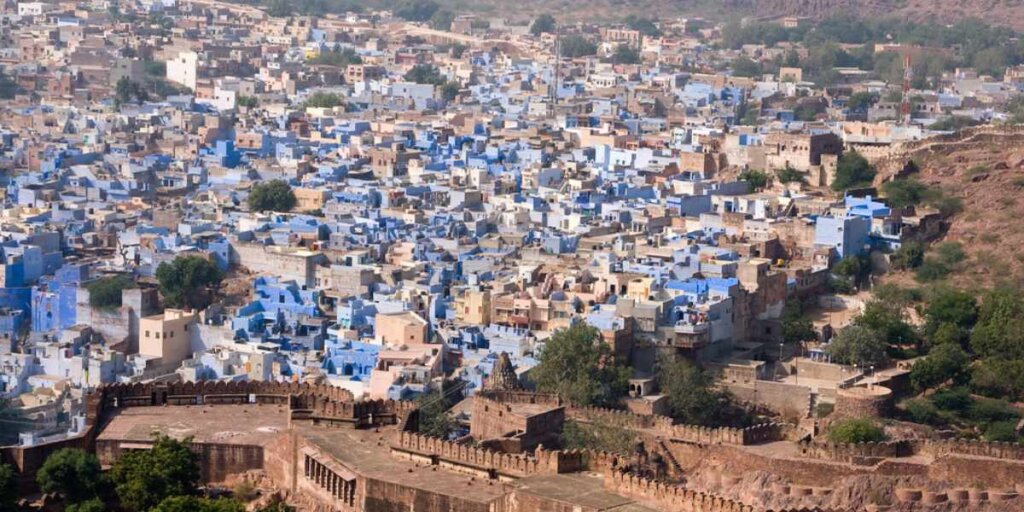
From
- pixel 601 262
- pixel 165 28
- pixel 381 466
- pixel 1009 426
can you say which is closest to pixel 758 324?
pixel 601 262

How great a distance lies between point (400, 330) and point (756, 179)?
12312 mm

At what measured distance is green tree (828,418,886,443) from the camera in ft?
75.5

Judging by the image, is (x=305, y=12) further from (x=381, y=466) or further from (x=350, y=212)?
(x=381, y=466)

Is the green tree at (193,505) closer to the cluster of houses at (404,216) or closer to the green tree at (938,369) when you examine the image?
the cluster of houses at (404,216)

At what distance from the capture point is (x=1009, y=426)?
25.3 metres

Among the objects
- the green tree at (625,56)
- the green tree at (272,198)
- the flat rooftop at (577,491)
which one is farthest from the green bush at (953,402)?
the green tree at (625,56)

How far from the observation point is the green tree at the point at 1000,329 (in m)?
27.5

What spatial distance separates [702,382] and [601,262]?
450 cm

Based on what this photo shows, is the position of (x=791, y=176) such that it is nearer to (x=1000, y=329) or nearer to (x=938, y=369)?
(x=1000, y=329)

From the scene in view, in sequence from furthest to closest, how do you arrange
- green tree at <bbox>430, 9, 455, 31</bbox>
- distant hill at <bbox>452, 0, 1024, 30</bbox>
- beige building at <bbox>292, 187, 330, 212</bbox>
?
green tree at <bbox>430, 9, 455, 31</bbox>
distant hill at <bbox>452, 0, 1024, 30</bbox>
beige building at <bbox>292, 187, 330, 212</bbox>

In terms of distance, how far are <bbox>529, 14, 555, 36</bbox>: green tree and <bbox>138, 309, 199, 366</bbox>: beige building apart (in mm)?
49527

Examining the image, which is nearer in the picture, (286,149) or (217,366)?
(217,366)

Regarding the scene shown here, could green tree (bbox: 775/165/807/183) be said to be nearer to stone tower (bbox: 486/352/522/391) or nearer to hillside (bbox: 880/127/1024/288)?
hillside (bbox: 880/127/1024/288)

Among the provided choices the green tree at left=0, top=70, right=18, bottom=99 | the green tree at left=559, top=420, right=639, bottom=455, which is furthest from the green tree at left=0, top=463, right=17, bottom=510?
the green tree at left=0, top=70, right=18, bottom=99
